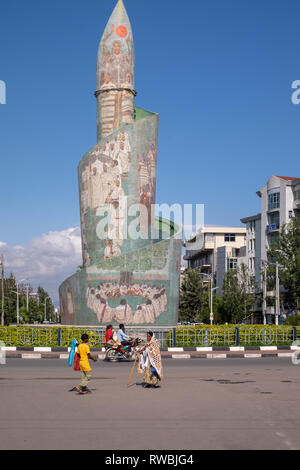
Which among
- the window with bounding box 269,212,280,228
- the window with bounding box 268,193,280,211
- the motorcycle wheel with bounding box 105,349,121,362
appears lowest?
the motorcycle wheel with bounding box 105,349,121,362

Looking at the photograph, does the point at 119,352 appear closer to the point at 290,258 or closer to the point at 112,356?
the point at 112,356

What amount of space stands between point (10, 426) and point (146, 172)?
29.1 meters

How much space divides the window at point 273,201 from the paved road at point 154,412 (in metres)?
53.2

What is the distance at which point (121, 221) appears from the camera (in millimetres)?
36188

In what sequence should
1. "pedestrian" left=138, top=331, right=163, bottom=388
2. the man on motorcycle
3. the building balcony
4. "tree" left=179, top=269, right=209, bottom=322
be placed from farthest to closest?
1. "tree" left=179, top=269, right=209, bottom=322
2. the building balcony
3. the man on motorcycle
4. "pedestrian" left=138, top=331, right=163, bottom=388

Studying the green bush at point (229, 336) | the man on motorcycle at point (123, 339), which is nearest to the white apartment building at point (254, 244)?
the green bush at point (229, 336)

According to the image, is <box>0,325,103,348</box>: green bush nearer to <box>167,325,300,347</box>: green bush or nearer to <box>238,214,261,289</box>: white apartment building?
<box>167,325,300,347</box>: green bush

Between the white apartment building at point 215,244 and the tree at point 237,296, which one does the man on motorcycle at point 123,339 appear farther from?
the white apartment building at point 215,244

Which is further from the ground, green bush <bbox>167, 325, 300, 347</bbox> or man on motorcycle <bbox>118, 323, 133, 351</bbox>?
man on motorcycle <bbox>118, 323, 133, 351</bbox>

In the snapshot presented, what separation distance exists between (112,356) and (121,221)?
50.6 feet

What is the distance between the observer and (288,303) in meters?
54.6

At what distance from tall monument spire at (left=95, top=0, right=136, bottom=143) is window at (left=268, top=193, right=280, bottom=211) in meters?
34.9

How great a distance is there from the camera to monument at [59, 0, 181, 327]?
1374 inches

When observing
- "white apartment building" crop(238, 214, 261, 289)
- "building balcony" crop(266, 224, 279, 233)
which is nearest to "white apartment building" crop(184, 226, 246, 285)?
"white apartment building" crop(238, 214, 261, 289)
